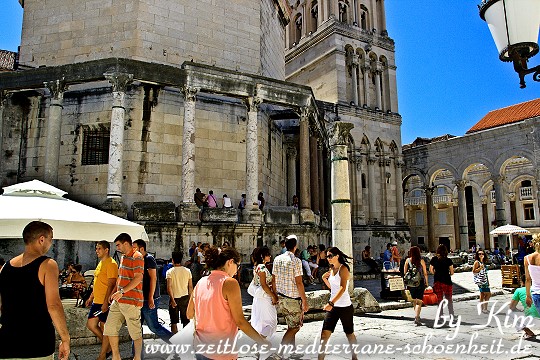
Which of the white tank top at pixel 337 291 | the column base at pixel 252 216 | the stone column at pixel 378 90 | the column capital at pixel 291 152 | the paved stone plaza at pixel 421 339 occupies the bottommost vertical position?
the paved stone plaza at pixel 421 339

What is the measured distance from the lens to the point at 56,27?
17.7m

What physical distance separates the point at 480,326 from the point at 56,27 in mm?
18692

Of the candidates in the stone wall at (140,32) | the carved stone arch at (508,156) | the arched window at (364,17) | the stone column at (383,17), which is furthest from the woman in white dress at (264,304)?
the stone column at (383,17)

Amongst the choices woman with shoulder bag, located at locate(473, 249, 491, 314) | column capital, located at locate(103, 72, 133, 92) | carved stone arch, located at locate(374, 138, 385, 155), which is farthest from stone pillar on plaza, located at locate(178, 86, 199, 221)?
carved stone arch, located at locate(374, 138, 385, 155)

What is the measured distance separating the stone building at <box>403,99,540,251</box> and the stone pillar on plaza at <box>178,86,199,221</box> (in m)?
19.8

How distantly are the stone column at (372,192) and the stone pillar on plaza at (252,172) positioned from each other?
555 inches

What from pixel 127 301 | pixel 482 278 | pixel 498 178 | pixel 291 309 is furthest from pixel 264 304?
pixel 498 178

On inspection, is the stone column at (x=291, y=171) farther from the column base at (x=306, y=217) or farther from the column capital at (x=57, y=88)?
the column capital at (x=57, y=88)

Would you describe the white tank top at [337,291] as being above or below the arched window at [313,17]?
below

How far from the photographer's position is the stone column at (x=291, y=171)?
21923 millimetres

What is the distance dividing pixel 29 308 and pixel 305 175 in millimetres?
13727

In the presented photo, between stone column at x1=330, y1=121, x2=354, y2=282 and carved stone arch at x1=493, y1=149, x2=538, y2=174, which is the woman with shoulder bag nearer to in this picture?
stone column at x1=330, y1=121, x2=354, y2=282

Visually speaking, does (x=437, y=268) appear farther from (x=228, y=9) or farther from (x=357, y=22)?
(x=357, y=22)

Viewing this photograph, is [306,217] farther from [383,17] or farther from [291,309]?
[383,17]
